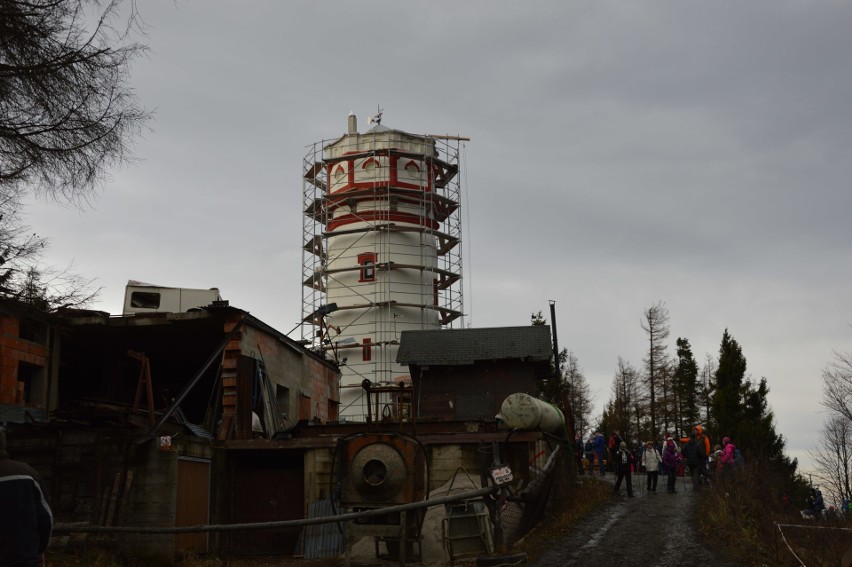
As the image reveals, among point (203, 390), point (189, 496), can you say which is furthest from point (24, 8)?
point (203, 390)

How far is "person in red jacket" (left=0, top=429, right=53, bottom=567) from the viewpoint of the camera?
654 cm

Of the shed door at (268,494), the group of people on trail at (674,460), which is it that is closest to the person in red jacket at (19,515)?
the shed door at (268,494)

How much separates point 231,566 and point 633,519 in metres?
9.00

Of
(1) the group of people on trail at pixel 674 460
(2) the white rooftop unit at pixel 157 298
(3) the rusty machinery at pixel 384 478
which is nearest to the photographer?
(3) the rusty machinery at pixel 384 478

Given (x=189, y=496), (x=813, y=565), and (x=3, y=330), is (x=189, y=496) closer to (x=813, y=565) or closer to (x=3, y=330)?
(x=3, y=330)

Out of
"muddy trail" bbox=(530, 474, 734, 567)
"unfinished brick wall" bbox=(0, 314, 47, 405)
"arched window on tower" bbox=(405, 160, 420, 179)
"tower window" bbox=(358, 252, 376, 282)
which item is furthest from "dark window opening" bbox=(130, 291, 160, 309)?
"arched window on tower" bbox=(405, 160, 420, 179)

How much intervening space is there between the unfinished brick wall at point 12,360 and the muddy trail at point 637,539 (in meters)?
14.1

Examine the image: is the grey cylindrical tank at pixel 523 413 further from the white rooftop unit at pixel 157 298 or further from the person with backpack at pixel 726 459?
the white rooftop unit at pixel 157 298

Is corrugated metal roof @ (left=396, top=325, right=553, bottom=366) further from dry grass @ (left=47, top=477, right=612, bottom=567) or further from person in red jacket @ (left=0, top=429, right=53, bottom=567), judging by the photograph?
person in red jacket @ (left=0, top=429, right=53, bottom=567)

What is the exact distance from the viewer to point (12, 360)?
76.6ft

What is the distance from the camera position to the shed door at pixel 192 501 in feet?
65.6

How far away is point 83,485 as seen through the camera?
19672 millimetres

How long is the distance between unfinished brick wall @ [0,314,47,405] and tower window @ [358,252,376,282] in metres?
28.1

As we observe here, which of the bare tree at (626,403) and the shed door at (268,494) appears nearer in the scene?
the shed door at (268,494)
